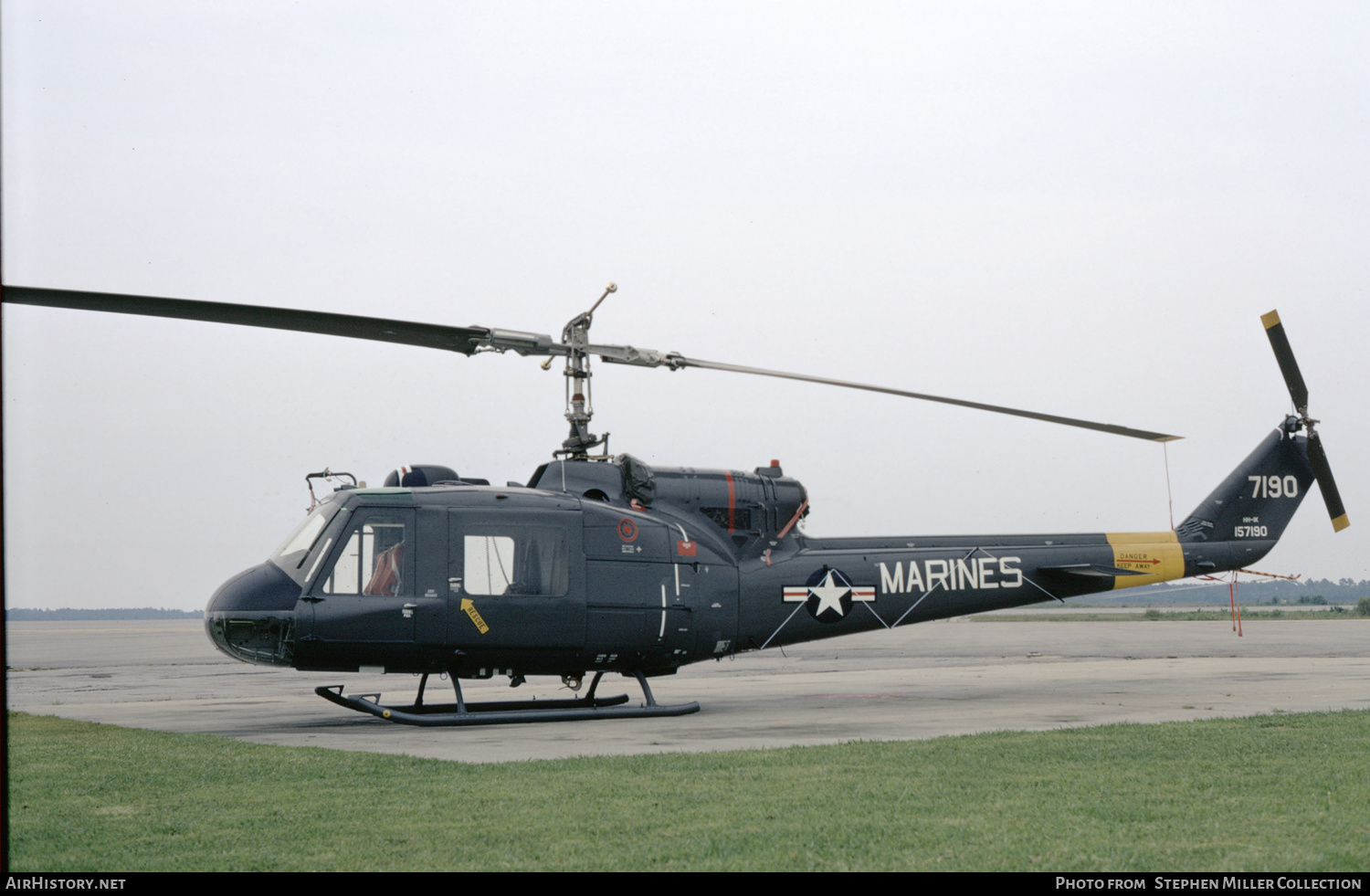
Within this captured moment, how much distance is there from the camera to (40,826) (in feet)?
22.9

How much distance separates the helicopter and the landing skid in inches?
1.6

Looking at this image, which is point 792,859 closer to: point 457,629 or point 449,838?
point 449,838

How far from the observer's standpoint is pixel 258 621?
1310 centimetres

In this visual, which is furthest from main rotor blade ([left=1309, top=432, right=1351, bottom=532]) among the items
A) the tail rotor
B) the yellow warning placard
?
the yellow warning placard

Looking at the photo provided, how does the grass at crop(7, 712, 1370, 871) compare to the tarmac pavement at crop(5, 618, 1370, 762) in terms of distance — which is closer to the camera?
the grass at crop(7, 712, 1370, 871)

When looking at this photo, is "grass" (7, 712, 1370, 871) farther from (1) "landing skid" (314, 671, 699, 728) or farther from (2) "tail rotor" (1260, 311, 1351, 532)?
(2) "tail rotor" (1260, 311, 1351, 532)

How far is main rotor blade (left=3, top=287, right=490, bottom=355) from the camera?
10.4m

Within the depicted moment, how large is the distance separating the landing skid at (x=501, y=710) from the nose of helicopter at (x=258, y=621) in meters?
1.17

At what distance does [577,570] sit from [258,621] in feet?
12.3

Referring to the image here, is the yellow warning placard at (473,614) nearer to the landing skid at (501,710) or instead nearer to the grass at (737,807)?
the landing skid at (501,710)

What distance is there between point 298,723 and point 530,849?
30.6ft

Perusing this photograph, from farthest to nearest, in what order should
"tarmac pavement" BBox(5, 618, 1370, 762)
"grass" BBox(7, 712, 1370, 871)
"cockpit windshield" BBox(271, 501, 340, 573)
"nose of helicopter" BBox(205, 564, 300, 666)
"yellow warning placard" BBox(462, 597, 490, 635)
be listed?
"yellow warning placard" BBox(462, 597, 490, 635)
"cockpit windshield" BBox(271, 501, 340, 573)
"nose of helicopter" BBox(205, 564, 300, 666)
"tarmac pavement" BBox(5, 618, 1370, 762)
"grass" BBox(7, 712, 1370, 871)

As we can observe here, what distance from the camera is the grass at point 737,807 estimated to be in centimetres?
587

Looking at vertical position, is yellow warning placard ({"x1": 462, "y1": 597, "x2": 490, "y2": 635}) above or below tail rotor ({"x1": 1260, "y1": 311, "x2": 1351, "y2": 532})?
below
